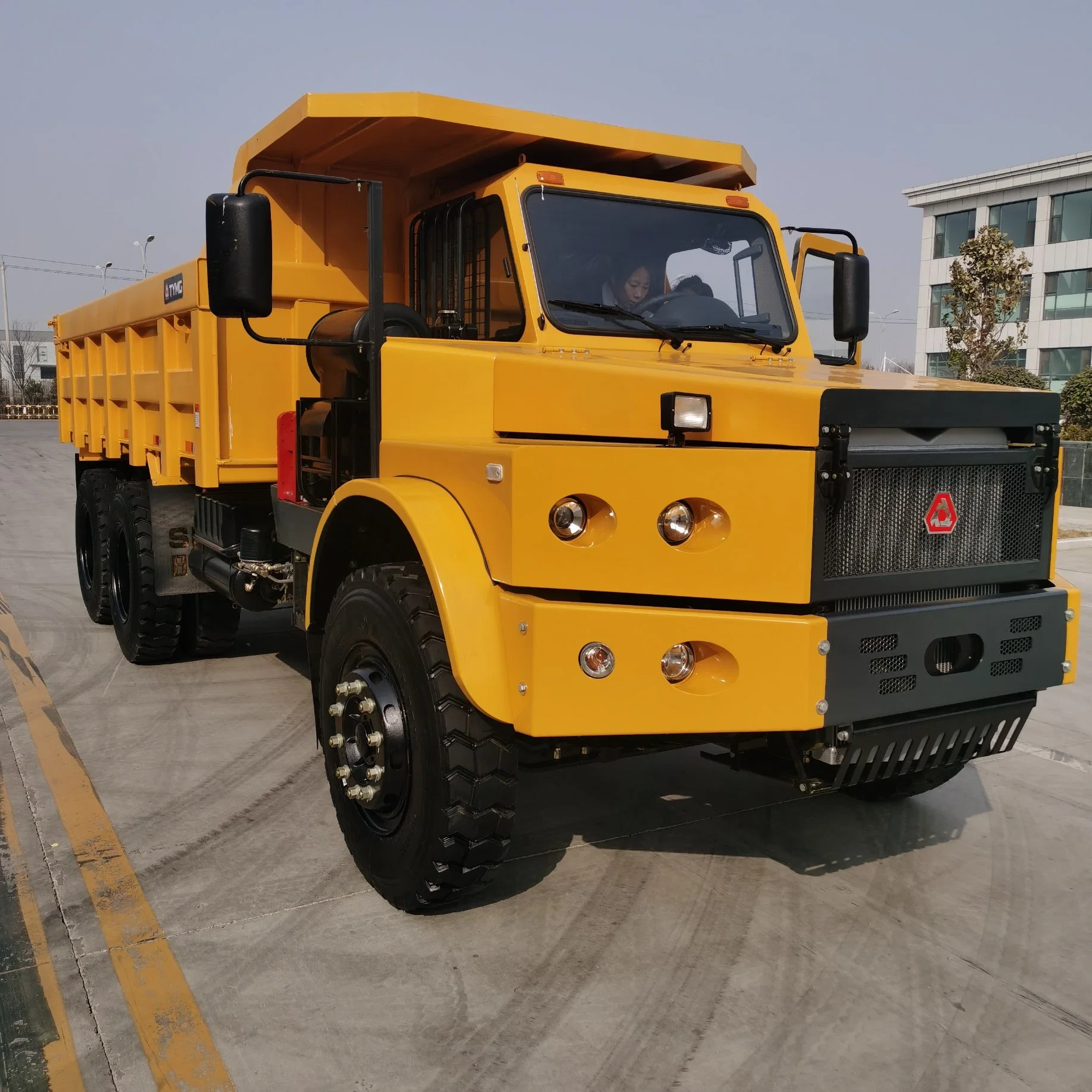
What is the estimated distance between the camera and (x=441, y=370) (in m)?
3.85

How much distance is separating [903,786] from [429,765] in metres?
2.31

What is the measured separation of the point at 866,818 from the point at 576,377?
2.56m

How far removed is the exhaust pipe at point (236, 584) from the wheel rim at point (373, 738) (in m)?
1.95

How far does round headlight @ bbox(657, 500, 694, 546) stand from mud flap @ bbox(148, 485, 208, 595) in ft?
14.5

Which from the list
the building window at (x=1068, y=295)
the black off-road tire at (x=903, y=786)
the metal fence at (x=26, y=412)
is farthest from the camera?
the metal fence at (x=26, y=412)

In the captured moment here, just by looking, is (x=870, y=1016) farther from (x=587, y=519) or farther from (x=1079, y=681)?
(x=1079, y=681)

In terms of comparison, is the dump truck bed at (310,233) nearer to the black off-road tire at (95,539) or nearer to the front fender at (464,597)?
the black off-road tire at (95,539)

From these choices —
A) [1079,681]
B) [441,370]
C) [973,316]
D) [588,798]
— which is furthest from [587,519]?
[973,316]

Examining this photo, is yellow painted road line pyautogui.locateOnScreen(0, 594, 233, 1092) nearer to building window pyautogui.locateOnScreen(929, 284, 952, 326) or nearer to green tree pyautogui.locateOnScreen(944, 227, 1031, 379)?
green tree pyautogui.locateOnScreen(944, 227, 1031, 379)

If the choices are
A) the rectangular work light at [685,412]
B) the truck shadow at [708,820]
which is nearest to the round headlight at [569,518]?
the rectangular work light at [685,412]

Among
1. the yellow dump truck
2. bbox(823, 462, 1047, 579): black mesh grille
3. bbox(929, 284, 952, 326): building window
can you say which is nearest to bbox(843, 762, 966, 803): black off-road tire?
the yellow dump truck

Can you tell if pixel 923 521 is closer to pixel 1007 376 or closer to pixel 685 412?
pixel 685 412

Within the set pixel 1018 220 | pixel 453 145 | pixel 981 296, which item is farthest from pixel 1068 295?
pixel 453 145

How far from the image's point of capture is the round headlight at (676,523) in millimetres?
3260
